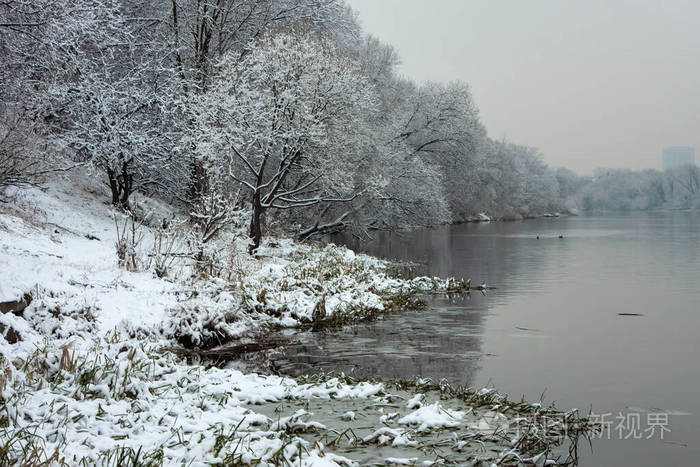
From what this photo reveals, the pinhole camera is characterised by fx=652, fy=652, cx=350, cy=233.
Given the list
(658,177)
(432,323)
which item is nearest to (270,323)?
(432,323)

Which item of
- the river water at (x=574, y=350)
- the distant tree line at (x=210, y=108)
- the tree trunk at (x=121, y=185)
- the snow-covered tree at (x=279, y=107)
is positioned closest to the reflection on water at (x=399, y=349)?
the river water at (x=574, y=350)

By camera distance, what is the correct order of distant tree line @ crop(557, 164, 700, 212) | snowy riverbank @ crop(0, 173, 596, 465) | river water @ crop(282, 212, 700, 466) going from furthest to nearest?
1. distant tree line @ crop(557, 164, 700, 212)
2. river water @ crop(282, 212, 700, 466)
3. snowy riverbank @ crop(0, 173, 596, 465)

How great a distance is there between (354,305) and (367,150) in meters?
12.8

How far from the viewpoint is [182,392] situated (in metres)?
7.13

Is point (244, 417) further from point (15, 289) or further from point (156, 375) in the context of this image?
point (15, 289)

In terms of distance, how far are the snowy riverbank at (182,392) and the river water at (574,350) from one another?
102 cm

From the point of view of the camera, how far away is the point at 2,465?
15.6 ft

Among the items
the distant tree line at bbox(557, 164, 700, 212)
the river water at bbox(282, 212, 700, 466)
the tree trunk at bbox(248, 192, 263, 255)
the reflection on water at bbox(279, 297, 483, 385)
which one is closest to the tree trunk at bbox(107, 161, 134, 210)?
the tree trunk at bbox(248, 192, 263, 255)

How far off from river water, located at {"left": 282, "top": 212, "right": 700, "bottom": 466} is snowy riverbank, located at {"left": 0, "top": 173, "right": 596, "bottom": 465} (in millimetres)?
1022

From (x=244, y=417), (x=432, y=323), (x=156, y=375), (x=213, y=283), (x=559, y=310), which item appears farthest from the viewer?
(x=559, y=310)

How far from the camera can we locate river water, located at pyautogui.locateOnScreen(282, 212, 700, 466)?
7.70 meters

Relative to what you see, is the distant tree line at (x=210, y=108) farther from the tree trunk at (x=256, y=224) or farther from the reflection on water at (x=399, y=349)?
the reflection on water at (x=399, y=349)

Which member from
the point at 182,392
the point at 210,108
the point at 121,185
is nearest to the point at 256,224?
the point at 210,108

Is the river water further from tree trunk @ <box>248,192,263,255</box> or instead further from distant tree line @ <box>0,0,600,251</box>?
tree trunk @ <box>248,192,263,255</box>
